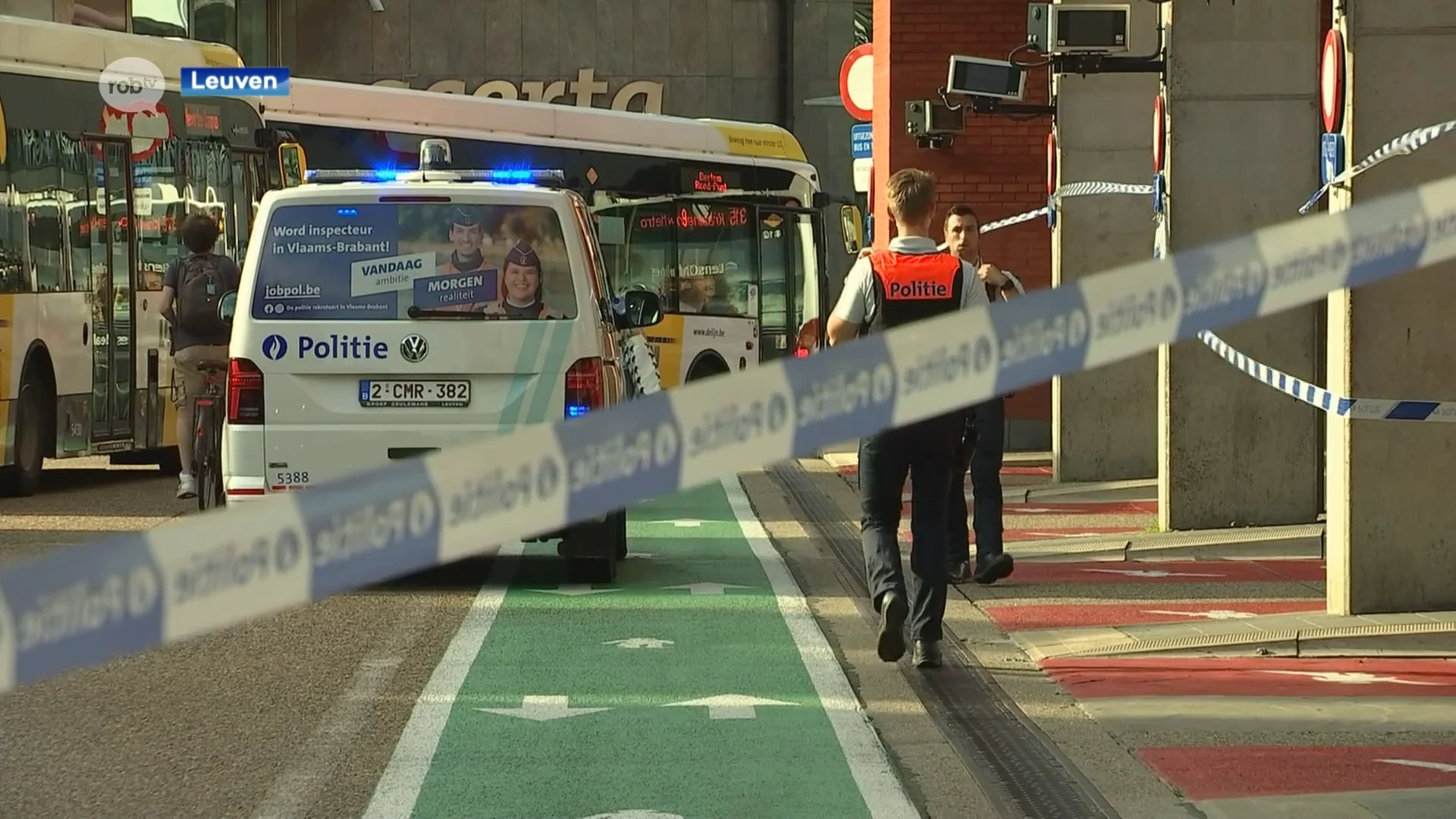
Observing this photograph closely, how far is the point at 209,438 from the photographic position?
16219mm

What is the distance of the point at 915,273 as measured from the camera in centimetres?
957

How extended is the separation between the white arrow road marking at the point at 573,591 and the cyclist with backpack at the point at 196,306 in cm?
516

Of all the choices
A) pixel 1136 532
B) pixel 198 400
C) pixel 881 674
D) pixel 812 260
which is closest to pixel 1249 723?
pixel 881 674

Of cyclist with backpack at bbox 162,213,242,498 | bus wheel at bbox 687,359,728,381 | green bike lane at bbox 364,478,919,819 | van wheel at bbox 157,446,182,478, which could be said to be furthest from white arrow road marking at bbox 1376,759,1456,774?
bus wheel at bbox 687,359,728,381

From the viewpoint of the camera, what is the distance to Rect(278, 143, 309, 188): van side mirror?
23422 millimetres

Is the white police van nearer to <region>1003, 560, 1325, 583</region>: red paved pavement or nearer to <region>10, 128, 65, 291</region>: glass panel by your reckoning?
<region>1003, 560, 1325, 583</region>: red paved pavement

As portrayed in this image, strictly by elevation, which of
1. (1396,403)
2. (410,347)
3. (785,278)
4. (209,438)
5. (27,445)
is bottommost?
(27,445)

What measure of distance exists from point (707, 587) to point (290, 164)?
481 inches

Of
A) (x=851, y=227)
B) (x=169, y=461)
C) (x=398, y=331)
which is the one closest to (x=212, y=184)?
(x=169, y=461)

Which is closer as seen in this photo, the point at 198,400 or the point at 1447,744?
the point at 1447,744

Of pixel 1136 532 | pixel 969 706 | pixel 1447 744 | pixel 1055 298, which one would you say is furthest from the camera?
pixel 1136 532

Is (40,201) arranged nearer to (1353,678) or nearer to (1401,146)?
(1401,146)

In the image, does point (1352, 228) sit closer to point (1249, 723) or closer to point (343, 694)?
point (1249, 723)

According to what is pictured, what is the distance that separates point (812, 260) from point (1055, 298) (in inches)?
928
